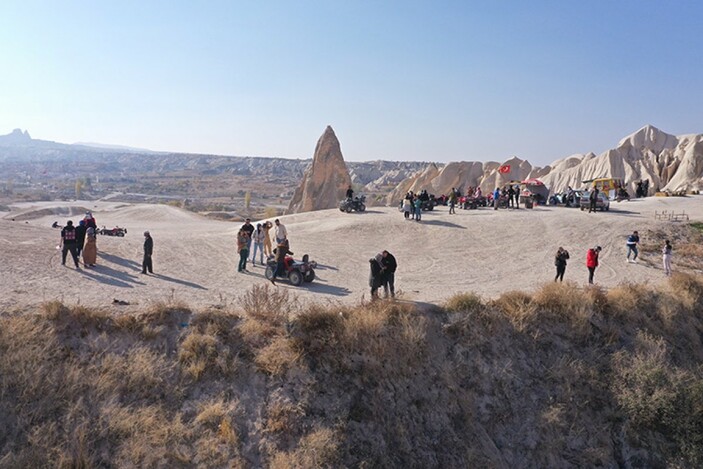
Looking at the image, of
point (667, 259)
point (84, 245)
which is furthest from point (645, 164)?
point (84, 245)

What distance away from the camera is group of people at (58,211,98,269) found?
15.1m

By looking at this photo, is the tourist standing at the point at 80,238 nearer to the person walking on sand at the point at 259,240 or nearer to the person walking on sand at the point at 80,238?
the person walking on sand at the point at 80,238

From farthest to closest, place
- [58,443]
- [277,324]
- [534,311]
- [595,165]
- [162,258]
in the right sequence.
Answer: [595,165], [162,258], [534,311], [277,324], [58,443]

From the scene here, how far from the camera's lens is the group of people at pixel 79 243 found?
15.1 metres

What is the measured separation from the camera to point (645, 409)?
36.3 feet

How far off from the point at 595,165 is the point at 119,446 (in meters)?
56.0

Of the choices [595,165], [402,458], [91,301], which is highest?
[595,165]

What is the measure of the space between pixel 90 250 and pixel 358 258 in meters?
8.75

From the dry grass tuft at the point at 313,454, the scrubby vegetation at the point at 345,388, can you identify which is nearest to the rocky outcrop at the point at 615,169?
the scrubby vegetation at the point at 345,388

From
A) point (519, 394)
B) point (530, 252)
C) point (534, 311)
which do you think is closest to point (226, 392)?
point (519, 394)

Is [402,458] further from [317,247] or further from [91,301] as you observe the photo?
[317,247]

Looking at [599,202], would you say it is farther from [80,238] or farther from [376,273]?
[80,238]

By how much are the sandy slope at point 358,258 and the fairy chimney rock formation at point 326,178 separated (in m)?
11.3

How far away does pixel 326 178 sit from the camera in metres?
40.8
